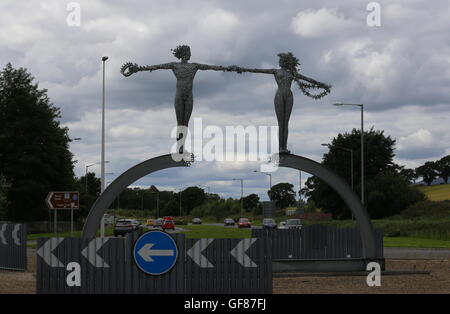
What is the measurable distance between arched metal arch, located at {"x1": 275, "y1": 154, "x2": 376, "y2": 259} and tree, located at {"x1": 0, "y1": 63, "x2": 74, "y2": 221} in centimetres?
3993

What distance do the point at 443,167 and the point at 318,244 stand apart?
131 m

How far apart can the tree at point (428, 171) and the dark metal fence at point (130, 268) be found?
136195 mm

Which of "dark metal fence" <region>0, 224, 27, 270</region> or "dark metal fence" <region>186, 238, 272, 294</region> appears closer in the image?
"dark metal fence" <region>186, 238, 272, 294</region>

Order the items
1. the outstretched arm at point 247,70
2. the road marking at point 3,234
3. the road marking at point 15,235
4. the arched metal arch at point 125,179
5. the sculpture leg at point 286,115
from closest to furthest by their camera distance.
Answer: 1. the arched metal arch at point 125,179
2. the outstretched arm at point 247,70
3. the sculpture leg at point 286,115
4. the road marking at point 15,235
5. the road marking at point 3,234

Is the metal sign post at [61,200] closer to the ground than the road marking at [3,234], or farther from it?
farther from it

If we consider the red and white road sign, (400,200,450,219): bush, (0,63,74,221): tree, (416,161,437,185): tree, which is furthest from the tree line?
the red and white road sign

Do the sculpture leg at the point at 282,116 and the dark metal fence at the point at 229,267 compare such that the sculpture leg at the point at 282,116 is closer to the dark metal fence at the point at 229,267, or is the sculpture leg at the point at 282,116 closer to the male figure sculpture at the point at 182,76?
the male figure sculpture at the point at 182,76

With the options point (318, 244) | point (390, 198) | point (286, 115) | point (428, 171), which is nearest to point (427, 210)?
point (390, 198)

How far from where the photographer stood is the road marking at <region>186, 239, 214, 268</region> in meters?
13.1

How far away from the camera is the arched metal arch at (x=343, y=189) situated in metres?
18.2

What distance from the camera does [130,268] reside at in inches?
512

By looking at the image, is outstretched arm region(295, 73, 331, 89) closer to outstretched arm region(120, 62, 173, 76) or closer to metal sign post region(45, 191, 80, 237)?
outstretched arm region(120, 62, 173, 76)

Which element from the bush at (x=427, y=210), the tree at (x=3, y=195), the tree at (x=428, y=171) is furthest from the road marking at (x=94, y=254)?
the tree at (x=428, y=171)

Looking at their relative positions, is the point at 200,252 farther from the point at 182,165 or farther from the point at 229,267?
the point at 182,165
